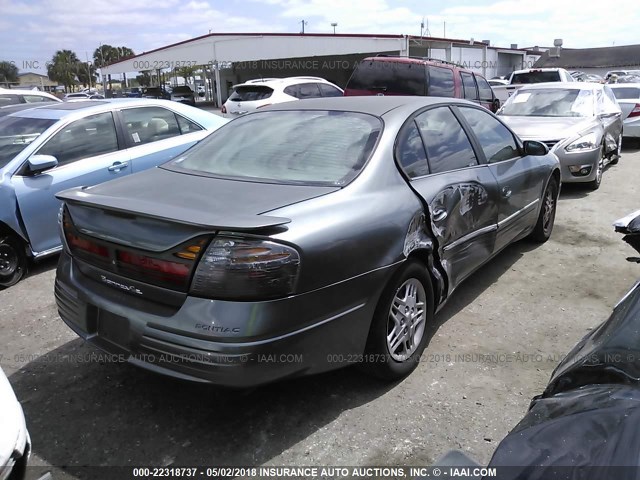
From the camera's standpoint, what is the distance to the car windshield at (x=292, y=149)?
293 centimetres

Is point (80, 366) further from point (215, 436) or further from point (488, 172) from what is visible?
point (488, 172)

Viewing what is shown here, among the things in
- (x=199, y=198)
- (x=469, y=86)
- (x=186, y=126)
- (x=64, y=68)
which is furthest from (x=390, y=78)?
(x=64, y=68)

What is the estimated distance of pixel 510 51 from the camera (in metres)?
40.6

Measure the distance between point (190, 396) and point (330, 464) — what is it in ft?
3.14

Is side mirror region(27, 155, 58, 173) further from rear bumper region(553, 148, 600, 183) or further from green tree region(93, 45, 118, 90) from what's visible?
green tree region(93, 45, 118, 90)

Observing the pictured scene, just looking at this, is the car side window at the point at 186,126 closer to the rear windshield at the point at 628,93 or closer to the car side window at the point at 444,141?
the car side window at the point at 444,141

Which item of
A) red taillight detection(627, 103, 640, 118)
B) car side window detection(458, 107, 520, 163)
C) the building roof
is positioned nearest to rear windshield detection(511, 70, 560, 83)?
red taillight detection(627, 103, 640, 118)

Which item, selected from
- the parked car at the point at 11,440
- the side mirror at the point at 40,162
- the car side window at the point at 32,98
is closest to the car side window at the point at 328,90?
the car side window at the point at 32,98

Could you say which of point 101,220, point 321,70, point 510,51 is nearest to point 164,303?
point 101,220

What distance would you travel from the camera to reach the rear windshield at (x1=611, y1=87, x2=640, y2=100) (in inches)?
505

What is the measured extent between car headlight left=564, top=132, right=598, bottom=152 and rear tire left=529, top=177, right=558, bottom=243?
224 centimetres

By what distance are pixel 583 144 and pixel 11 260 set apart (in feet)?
24.0

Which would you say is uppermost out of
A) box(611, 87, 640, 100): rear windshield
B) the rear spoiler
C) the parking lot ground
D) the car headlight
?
box(611, 87, 640, 100): rear windshield

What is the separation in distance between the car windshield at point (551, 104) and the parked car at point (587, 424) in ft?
24.7
